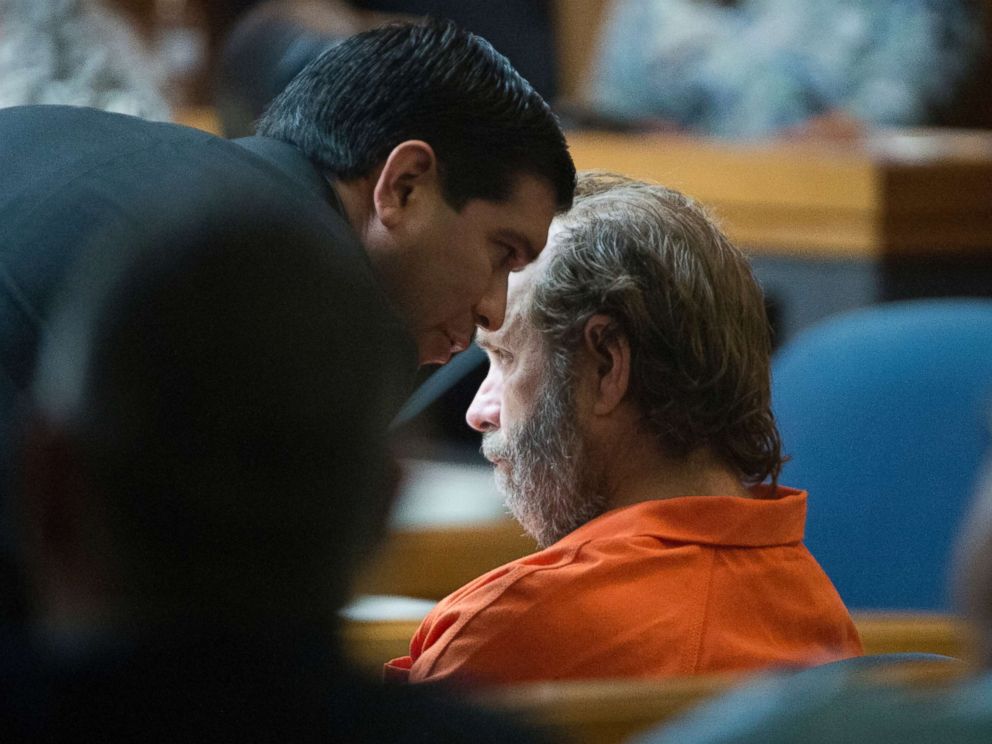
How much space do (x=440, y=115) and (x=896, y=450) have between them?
1215mm

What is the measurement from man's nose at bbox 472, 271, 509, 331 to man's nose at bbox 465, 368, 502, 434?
0.07m

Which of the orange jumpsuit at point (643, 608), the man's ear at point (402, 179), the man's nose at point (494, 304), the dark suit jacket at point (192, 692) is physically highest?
the dark suit jacket at point (192, 692)

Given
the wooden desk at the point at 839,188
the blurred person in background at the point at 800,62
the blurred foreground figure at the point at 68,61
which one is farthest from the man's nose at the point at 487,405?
the blurred person in background at the point at 800,62

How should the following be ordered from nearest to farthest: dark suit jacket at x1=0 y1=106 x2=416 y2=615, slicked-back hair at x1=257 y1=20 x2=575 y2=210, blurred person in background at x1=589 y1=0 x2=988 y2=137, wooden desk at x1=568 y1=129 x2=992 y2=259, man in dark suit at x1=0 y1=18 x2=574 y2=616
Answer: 1. dark suit jacket at x1=0 y1=106 x2=416 y2=615
2. man in dark suit at x1=0 y1=18 x2=574 y2=616
3. slicked-back hair at x1=257 y1=20 x2=575 y2=210
4. wooden desk at x1=568 y1=129 x2=992 y2=259
5. blurred person in background at x1=589 y1=0 x2=988 y2=137

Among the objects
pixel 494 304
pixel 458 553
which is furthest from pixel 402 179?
pixel 458 553

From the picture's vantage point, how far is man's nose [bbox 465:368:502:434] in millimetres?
1635

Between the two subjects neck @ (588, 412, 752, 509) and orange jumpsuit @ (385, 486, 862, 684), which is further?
neck @ (588, 412, 752, 509)

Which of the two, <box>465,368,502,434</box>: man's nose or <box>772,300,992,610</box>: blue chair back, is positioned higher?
<box>465,368,502,434</box>: man's nose

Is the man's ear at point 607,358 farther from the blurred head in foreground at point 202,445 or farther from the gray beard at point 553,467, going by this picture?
the blurred head in foreground at point 202,445

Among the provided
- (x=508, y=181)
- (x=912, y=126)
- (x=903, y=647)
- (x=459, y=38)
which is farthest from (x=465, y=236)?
(x=912, y=126)

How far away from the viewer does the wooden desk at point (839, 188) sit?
335 centimetres

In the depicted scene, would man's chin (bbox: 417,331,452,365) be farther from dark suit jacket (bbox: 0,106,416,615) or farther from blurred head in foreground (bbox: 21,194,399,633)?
blurred head in foreground (bbox: 21,194,399,633)

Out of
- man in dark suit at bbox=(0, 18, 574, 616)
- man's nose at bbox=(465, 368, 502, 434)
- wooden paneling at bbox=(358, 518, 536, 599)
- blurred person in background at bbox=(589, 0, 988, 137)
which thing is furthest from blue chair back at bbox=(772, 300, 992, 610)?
blurred person in background at bbox=(589, 0, 988, 137)

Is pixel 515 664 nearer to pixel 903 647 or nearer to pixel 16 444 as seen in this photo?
pixel 903 647
